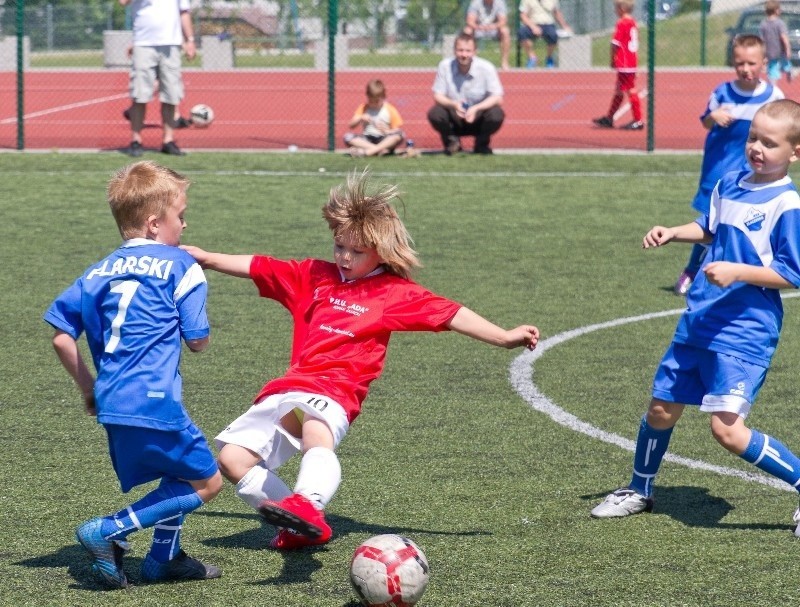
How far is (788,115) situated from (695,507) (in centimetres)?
153

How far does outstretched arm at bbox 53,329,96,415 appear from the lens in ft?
13.9

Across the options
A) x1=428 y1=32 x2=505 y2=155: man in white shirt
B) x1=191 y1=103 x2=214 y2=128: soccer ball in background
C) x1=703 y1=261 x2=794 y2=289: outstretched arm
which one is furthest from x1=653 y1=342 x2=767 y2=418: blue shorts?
x1=191 y1=103 x2=214 y2=128: soccer ball in background

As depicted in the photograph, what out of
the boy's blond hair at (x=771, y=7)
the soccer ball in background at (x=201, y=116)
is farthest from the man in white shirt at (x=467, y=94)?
the boy's blond hair at (x=771, y=7)

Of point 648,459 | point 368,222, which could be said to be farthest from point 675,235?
point 368,222

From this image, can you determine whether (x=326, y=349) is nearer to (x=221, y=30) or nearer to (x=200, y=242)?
(x=200, y=242)

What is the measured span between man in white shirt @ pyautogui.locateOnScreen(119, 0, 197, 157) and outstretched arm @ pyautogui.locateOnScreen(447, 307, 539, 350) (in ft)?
36.5

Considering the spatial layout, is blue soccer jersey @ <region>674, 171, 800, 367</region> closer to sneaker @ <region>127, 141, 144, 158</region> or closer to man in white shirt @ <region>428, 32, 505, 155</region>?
man in white shirt @ <region>428, 32, 505, 155</region>

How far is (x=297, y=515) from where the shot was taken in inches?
162

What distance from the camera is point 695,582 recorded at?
14.8 ft

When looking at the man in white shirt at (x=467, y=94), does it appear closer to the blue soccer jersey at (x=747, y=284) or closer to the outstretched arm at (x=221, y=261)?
the blue soccer jersey at (x=747, y=284)

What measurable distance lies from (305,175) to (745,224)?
1018 cm

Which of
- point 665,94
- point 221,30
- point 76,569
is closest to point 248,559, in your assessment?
point 76,569

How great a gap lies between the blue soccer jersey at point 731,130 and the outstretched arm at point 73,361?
558 cm

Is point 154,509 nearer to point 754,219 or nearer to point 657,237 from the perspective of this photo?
point 657,237
